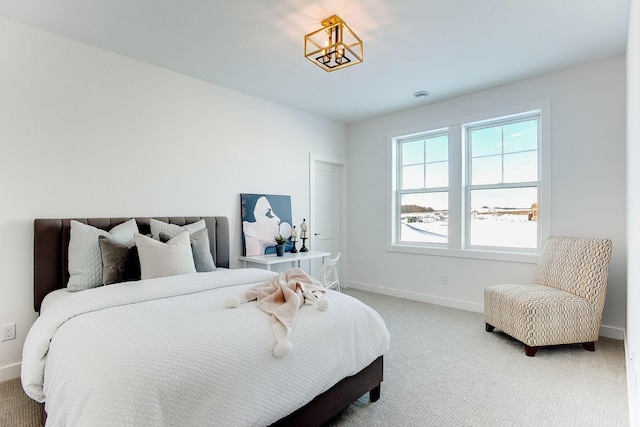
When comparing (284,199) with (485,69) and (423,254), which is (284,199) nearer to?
(423,254)

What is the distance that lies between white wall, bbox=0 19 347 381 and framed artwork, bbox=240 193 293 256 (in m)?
0.11

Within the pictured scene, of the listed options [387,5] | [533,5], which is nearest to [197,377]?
[387,5]

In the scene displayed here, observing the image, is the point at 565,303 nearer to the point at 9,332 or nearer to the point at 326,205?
the point at 326,205

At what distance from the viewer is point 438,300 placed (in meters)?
4.28

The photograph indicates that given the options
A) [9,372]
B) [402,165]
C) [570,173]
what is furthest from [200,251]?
[570,173]

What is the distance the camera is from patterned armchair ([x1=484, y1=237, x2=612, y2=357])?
8.86ft

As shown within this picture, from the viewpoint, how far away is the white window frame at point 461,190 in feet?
11.4

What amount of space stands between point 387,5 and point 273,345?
2299 millimetres

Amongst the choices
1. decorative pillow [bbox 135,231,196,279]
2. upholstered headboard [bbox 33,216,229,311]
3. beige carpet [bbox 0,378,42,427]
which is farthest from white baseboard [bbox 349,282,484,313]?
beige carpet [bbox 0,378,42,427]

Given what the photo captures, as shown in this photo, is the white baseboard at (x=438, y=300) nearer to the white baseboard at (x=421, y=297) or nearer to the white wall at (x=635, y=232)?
the white baseboard at (x=421, y=297)

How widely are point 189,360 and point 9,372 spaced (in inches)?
85.9

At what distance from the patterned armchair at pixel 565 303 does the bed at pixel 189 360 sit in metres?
1.46

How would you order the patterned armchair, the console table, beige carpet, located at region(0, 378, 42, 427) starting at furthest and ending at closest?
the console table → the patterned armchair → beige carpet, located at region(0, 378, 42, 427)

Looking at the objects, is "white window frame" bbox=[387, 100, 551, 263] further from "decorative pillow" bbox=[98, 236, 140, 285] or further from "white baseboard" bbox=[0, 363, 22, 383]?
"white baseboard" bbox=[0, 363, 22, 383]
